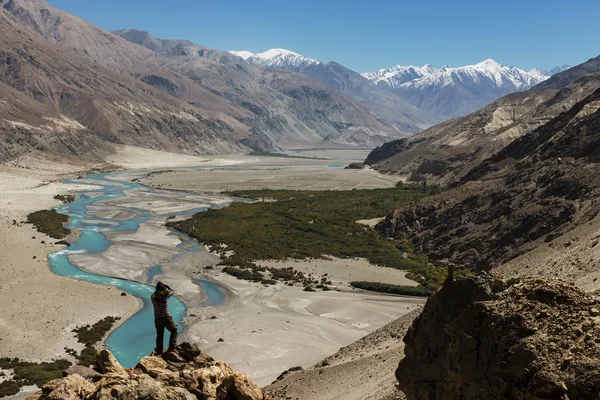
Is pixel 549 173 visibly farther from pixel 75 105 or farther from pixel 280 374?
pixel 75 105

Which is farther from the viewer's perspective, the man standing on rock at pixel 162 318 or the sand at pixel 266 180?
the sand at pixel 266 180

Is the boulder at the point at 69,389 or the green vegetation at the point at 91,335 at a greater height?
the boulder at the point at 69,389

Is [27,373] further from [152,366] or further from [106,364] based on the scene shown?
[152,366]

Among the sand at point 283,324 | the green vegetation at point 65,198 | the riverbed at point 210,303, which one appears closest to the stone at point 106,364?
the sand at point 283,324

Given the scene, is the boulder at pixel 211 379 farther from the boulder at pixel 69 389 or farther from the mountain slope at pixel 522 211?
the mountain slope at pixel 522 211

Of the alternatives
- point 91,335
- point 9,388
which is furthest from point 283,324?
point 9,388
